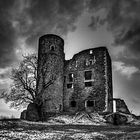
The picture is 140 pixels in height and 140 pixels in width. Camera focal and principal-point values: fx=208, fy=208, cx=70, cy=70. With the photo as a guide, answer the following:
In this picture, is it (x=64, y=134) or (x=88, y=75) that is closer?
(x=64, y=134)

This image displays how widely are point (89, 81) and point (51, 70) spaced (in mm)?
8237

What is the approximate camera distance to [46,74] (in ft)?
139

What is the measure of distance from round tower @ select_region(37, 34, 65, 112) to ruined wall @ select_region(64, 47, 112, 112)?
1944mm

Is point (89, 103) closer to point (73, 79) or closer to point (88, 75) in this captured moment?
point (88, 75)

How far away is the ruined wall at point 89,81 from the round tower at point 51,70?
6.38 ft

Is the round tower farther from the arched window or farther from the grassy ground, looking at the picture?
the grassy ground

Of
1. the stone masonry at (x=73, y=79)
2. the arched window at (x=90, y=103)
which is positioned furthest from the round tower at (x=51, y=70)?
the arched window at (x=90, y=103)

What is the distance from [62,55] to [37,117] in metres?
16.9

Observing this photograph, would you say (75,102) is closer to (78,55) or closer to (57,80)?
(57,80)

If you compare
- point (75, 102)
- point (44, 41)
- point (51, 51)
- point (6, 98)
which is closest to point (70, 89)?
point (75, 102)

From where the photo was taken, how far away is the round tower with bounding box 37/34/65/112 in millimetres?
41156

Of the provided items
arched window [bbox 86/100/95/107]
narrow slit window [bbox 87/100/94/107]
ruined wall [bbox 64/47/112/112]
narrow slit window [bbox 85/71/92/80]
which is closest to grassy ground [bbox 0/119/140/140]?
ruined wall [bbox 64/47/112/112]

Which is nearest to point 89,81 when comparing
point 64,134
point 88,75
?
point 88,75

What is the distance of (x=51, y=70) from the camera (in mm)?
43000
